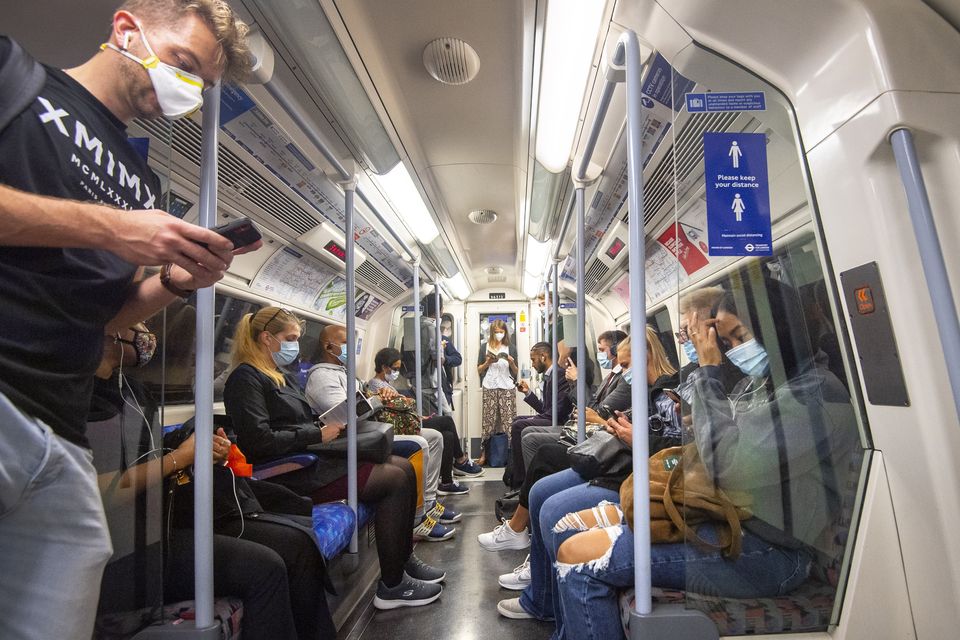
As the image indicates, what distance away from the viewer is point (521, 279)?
815cm

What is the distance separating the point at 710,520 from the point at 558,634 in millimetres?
928

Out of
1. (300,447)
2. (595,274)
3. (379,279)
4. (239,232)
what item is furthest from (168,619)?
(595,274)

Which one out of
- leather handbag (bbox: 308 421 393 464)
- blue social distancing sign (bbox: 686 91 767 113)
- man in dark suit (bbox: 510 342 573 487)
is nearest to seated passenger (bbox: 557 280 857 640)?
blue social distancing sign (bbox: 686 91 767 113)

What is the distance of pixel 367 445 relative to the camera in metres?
2.85

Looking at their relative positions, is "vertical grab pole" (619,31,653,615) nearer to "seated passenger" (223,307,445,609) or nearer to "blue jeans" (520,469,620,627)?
"blue jeans" (520,469,620,627)

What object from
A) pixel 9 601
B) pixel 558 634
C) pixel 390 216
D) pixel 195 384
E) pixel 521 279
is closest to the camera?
pixel 9 601

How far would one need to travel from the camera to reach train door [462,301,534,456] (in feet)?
27.8

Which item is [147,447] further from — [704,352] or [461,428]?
[461,428]

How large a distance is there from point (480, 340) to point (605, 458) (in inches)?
263

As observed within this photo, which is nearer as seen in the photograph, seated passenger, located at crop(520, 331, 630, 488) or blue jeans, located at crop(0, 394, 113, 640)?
blue jeans, located at crop(0, 394, 113, 640)

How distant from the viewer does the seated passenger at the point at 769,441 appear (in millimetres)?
1430

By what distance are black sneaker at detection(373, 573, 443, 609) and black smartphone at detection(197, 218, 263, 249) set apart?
231 cm

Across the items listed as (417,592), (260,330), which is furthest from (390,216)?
(417,592)

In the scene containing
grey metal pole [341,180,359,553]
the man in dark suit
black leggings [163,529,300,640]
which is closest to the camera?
black leggings [163,529,300,640]
